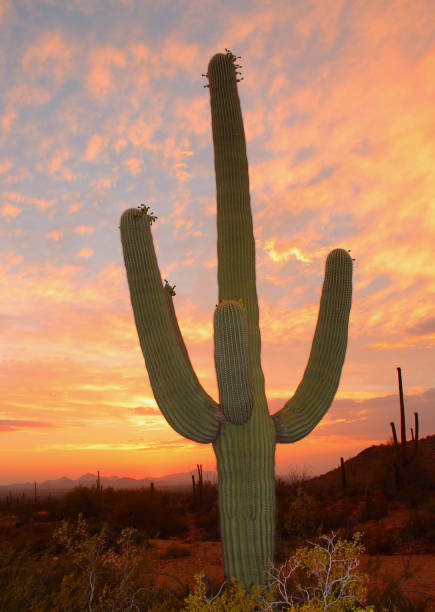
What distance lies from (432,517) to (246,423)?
385 inches

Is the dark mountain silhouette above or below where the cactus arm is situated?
below

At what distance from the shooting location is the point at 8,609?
512 cm

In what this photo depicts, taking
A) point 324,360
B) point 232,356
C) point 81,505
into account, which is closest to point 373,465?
point 81,505

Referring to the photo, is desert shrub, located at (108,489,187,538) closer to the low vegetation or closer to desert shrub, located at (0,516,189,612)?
the low vegetation

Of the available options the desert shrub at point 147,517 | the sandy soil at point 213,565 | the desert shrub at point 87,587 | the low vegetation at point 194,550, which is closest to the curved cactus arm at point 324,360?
the low vegetation at point 194,550

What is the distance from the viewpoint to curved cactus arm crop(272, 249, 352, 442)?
6652 mm

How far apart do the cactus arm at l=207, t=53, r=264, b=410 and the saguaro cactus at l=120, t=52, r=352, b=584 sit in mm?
16

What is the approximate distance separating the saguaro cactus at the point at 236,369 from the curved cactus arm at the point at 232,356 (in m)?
0.01

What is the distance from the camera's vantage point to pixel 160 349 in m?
6.15

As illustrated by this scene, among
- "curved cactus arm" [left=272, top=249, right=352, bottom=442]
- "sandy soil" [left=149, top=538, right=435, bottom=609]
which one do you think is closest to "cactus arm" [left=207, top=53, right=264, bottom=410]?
"curved cactus arm" [left=272, top=249, right=352, bottom=442]

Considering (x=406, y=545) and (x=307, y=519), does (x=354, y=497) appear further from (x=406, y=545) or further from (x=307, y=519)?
(x=406, y=545)

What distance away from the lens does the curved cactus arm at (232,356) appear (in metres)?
5.46

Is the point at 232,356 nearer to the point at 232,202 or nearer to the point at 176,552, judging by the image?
the point at 232,202

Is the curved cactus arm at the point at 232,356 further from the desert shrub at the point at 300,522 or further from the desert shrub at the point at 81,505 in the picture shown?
the desert shrub at the point at 81,505
